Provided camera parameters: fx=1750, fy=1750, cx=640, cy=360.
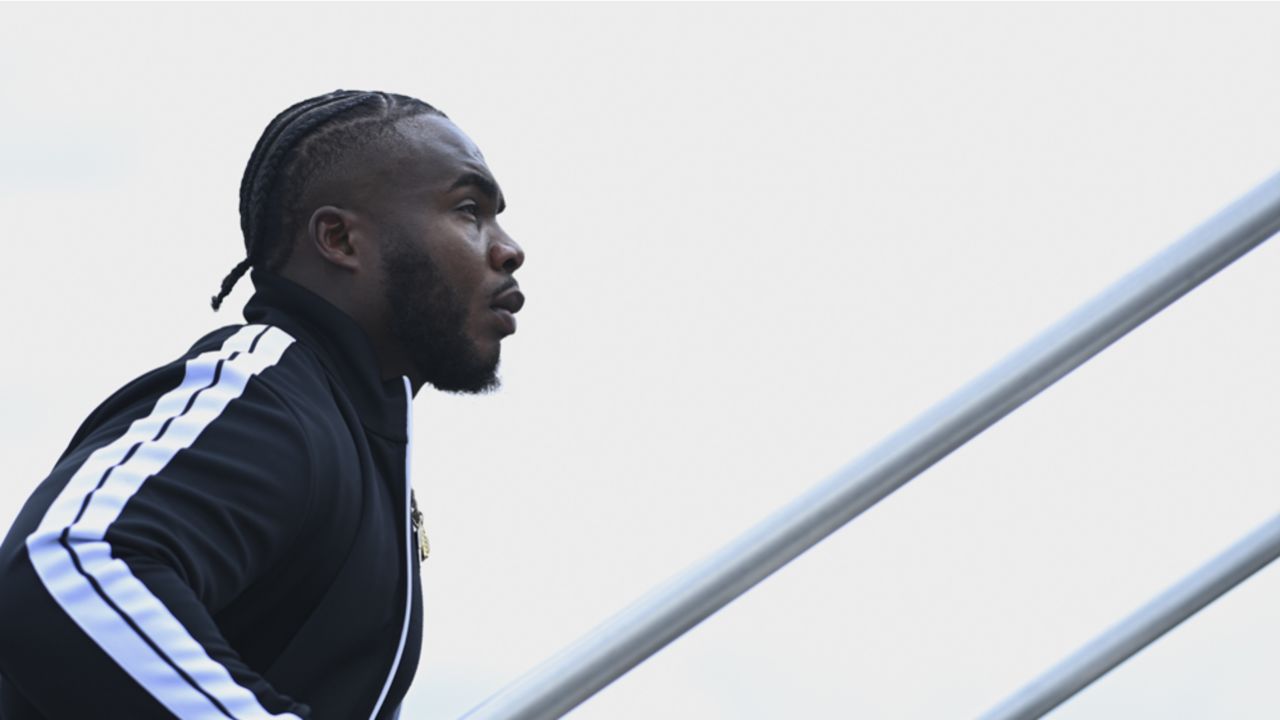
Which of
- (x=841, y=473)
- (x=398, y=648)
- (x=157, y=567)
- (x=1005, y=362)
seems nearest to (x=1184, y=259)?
(x=1005, y=362)

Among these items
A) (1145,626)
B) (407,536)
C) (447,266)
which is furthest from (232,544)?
(1145,626)

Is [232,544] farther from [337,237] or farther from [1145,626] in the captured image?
[1145,626]

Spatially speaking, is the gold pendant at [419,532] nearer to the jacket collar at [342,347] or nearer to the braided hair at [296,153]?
the jacket collar at [342,347]

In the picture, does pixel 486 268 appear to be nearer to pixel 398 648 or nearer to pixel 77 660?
pixel 398 648

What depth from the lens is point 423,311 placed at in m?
2.34

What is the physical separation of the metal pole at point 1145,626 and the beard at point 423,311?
0.86m

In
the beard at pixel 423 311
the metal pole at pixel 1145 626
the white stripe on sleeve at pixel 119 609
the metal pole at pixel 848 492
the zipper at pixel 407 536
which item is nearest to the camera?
the metal pole at pixel 848 492

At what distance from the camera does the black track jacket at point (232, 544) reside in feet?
5.04

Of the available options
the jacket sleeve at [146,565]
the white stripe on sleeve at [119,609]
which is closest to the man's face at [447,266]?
the jacket sleeve at [146,565]

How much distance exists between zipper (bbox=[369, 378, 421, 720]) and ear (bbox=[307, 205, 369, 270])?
0.18 metres

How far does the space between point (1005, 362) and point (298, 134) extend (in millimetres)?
1355

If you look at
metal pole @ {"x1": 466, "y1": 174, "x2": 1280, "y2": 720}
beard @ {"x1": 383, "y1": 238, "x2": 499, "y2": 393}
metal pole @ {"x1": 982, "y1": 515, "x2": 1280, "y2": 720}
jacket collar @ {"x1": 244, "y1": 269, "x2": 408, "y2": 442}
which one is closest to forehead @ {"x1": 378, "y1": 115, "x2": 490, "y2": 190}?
beard @ {"x1": 383, "y1": 238, "x2": 499, "y2": 393}

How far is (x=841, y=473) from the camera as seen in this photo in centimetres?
142

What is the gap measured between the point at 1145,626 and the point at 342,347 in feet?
3.43
